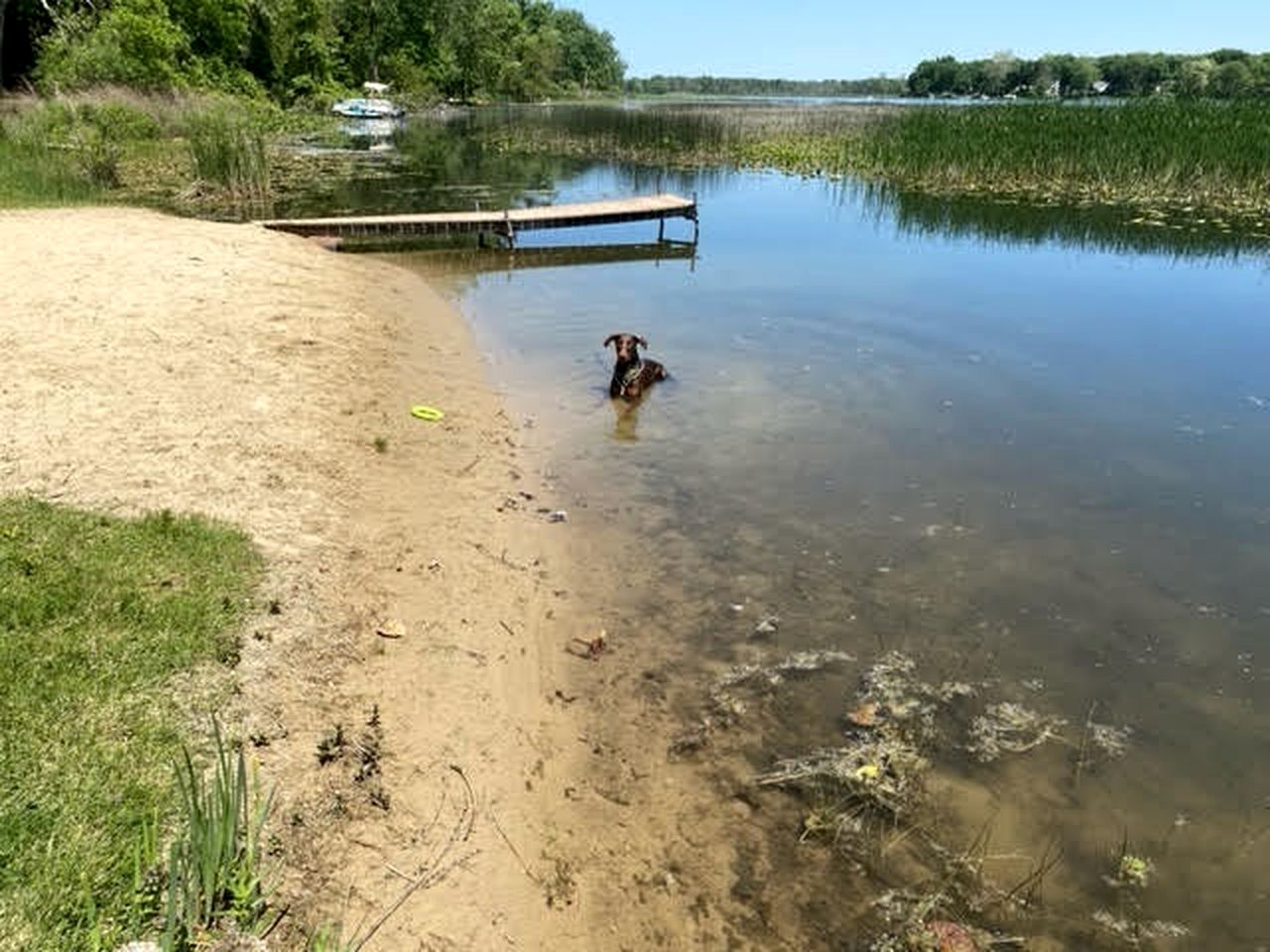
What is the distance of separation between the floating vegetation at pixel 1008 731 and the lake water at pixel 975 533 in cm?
6

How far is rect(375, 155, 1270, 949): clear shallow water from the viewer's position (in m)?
4.24

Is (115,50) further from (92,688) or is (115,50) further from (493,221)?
(92,688)

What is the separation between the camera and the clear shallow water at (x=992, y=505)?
167 inches

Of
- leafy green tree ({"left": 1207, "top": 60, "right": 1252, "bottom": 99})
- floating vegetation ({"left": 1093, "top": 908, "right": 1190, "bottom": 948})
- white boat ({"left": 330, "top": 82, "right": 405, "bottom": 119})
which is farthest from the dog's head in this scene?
leafy green tree ({"left": 1207, "top": 60, "right": 1252, "bottom": 99})

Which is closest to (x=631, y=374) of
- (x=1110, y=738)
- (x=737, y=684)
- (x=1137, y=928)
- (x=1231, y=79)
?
(x=737, y=684)

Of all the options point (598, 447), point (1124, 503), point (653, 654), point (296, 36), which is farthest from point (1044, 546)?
point (296, 36)

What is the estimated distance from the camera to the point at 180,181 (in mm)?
20828

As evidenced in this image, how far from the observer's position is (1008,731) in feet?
15.5

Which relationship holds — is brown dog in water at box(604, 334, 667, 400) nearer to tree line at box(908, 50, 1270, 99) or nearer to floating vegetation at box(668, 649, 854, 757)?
floating vegetation at box(668, 649, 854, 757)

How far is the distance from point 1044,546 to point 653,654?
11.2 ft

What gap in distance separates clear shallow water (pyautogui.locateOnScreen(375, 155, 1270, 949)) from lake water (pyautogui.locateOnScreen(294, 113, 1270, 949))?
0.02 meters

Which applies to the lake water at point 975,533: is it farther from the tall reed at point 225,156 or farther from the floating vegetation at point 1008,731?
the tall reed at point 225,156

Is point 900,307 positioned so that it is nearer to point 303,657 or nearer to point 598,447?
point 598,447

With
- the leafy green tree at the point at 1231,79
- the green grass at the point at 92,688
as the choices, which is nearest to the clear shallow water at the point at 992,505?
the green grass at the point at 92,688
